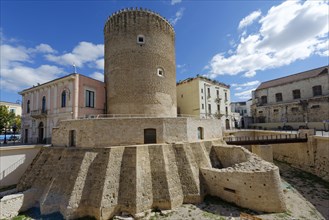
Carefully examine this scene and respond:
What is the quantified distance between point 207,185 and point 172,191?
3.10 meters

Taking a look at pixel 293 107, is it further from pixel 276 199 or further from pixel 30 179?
pixel 30 179

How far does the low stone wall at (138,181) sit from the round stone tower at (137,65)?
5.44 meters

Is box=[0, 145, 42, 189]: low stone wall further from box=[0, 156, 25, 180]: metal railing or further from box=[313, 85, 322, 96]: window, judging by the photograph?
box=[313, 85, 322, 96]: window

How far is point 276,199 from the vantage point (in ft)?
32.6

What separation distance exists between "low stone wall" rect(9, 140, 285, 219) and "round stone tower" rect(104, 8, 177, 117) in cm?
544

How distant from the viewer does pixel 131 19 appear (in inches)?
665

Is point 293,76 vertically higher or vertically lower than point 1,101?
higher

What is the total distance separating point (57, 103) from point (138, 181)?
507 inches

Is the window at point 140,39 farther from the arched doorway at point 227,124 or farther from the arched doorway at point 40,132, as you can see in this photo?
the arched doorway at point 227,124

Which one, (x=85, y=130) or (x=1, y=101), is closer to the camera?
(x=85, y=130)

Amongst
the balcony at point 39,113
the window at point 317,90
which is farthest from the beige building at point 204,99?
the balcony at point 39,113

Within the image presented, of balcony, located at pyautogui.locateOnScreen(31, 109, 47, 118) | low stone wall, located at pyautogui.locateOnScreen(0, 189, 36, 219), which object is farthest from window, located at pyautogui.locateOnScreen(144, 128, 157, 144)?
balcony, located at pyautogui.locateOnScreen(31, 109, 47, 118)

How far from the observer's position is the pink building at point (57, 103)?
1602 centimetres

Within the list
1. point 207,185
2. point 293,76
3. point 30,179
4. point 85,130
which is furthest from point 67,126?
point 293,76
